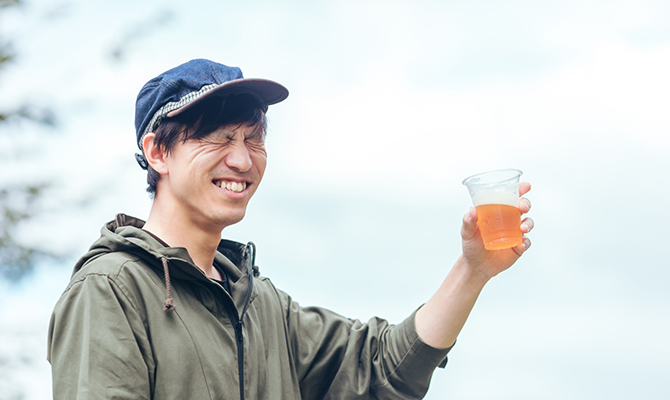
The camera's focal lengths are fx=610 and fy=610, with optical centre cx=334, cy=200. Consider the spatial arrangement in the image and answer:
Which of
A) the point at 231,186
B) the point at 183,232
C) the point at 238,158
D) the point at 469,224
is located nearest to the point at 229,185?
the point at 231,186

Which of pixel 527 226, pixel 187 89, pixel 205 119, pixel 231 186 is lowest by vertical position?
pixel 527 226

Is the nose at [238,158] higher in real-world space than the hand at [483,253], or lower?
higher

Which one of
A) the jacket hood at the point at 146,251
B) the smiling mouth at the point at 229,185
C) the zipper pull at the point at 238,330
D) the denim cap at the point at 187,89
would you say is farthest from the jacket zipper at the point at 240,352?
the denim cap at the point at 187,89

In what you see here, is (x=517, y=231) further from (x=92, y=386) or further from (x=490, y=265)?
(x=92, y=386)

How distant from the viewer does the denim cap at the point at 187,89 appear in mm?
2623

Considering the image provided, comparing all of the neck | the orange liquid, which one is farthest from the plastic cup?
the neck

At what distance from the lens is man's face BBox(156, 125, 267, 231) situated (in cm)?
259

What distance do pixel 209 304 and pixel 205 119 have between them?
788mm

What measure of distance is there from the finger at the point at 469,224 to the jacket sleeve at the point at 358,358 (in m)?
0.56

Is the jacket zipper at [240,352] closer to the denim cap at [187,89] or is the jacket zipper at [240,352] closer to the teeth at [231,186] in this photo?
the teeth at [231,186]

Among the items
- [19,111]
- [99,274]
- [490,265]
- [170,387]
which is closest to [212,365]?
[170,387]

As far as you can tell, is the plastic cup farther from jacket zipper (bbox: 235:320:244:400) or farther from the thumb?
jacket zipper (bbox: 235:320:244:400)

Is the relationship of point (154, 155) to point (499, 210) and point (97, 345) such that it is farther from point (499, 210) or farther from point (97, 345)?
point (499, 210)

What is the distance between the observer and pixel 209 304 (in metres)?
2.48
